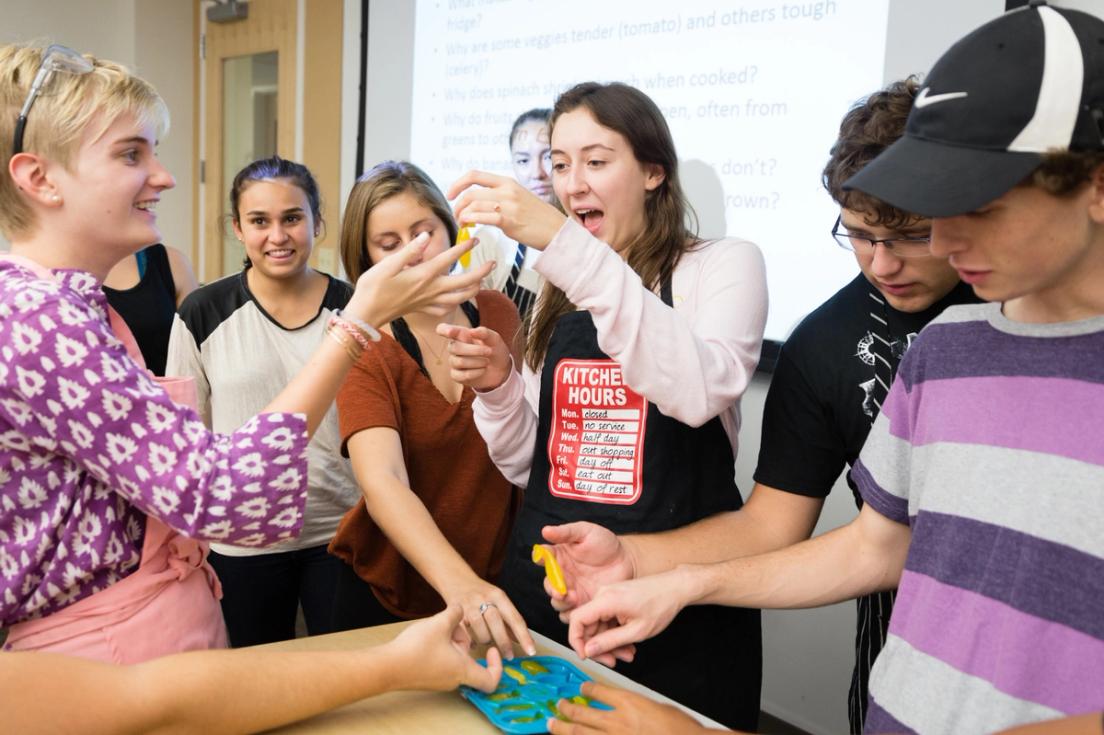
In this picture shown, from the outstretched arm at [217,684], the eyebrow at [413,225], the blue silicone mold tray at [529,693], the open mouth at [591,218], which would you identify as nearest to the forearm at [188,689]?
the outstretched arm at [217,684]

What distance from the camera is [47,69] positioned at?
1147 millimetres

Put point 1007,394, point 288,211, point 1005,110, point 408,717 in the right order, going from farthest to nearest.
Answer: point 288,211
point 408,717
point 1007,394
point 1005,110

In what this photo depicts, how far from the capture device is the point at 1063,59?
2.68ft

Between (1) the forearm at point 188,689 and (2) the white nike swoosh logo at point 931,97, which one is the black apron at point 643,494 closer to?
(1) the forearm at point 188,689

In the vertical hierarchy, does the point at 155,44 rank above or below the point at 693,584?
above

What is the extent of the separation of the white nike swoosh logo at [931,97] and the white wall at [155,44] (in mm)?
5037

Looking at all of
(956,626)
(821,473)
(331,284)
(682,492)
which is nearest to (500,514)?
(682,492)

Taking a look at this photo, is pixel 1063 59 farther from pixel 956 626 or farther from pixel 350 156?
pixel 350 156

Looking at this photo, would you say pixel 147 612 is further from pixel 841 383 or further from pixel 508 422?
pixel 841 383

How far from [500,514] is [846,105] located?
4.75ft

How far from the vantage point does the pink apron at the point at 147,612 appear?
42.4 inches

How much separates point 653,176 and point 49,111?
3.00 feet

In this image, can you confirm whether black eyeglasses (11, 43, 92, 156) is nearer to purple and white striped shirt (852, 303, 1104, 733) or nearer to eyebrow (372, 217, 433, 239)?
eyebrow (372, 217, 433, 239)

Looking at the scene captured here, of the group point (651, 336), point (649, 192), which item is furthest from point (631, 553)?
point (649, 192)
